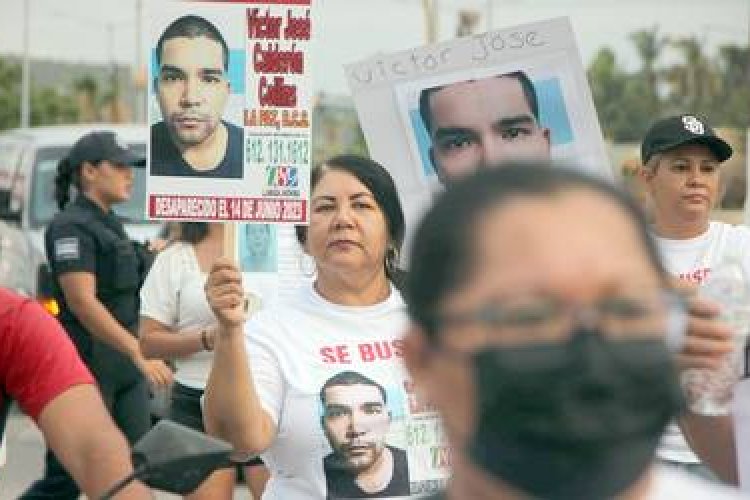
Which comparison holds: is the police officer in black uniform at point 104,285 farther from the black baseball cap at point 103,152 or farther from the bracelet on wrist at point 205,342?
the bracelet on wrist at point 205,342

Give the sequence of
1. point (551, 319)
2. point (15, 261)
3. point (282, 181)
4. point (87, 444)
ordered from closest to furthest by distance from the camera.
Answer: point (551, 319), point (87, 444), point (282, 181), point (15, 261)

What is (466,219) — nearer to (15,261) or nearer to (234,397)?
(234,397)

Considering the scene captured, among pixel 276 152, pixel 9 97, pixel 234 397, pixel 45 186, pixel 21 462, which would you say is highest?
pixel 9 97

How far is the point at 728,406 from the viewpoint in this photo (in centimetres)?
333

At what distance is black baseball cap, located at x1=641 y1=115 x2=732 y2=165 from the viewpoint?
6.96 metres

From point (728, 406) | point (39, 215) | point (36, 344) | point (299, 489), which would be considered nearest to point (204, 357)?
point (299, 489)

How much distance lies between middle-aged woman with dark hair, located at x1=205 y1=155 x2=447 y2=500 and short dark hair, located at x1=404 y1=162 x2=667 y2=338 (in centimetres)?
258

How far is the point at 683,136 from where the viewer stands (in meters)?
6.97

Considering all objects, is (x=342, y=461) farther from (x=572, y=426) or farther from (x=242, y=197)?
(x=572, y=426)

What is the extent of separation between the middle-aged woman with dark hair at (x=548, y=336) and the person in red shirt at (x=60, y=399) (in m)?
1.63

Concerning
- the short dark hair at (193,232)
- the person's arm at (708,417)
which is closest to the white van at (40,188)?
the short dark hair at (193,232)

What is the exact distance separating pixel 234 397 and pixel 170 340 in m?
3.21

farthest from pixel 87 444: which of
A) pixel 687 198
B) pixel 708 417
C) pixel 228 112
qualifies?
pixel 687 198

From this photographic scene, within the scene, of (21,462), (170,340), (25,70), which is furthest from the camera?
(25,70)
